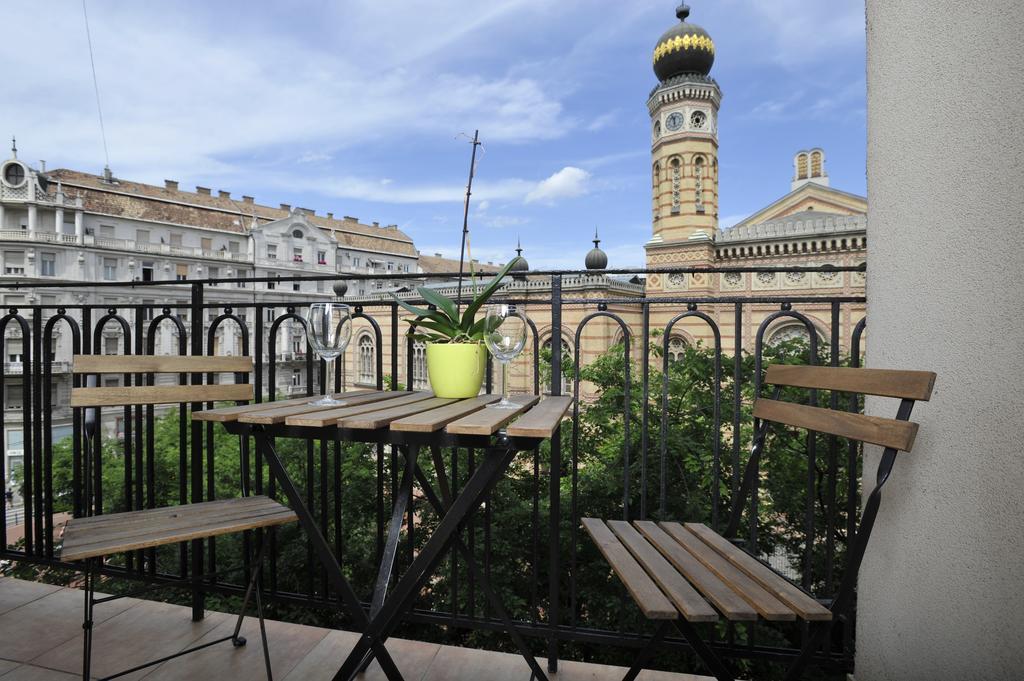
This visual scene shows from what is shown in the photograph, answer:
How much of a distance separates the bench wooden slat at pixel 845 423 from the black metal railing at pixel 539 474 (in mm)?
224

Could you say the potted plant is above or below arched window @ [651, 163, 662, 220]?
below

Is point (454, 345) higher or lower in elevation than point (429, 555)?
higher

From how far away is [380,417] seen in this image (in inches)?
47.9

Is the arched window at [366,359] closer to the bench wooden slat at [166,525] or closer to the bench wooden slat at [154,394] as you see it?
the bench wooden slat at [154,394]

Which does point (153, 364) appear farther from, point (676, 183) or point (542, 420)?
point (676, 183)

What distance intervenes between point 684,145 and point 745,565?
22948mm

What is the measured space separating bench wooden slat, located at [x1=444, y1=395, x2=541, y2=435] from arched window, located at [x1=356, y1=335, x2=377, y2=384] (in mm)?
19908

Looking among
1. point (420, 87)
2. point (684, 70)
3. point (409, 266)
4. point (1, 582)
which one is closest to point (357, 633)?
point (1, 582)

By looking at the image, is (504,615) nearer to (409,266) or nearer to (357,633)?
(357,633)

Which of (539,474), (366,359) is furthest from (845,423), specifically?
(366,359)

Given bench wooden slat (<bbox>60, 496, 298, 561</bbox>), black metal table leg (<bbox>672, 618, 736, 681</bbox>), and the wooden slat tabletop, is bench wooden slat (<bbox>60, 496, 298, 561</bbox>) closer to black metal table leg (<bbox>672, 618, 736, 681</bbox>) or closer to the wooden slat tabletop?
the wooden slat tabletop

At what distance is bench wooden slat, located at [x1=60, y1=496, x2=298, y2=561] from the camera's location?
1.30m

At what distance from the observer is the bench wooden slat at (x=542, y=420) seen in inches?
43.6

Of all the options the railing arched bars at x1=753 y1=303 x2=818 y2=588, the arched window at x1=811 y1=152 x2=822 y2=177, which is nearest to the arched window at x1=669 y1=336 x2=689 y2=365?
the railing arched bars at x1=753 y1=303 x2=818 y2=588
